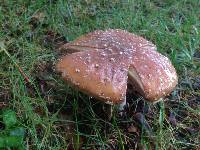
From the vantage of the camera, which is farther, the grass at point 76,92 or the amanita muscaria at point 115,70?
the grass at point 76,92

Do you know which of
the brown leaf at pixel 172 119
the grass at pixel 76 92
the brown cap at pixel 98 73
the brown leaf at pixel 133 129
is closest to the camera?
the brown cap at pixel 98 73

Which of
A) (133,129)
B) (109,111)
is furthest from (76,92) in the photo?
(133,129)

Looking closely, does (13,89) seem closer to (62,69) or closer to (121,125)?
(62,69)

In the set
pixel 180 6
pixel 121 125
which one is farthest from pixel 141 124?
pixel 180 6

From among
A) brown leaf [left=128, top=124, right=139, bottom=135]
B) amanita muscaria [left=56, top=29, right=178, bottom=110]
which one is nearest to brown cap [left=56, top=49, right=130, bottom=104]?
amanita muscaria [left=56, top=29, right=178, bottom=110]

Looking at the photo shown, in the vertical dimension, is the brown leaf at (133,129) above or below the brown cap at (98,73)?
below

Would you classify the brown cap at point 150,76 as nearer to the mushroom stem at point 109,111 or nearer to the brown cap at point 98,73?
the brown cap at point 98,73

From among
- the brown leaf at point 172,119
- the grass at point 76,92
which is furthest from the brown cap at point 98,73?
the brown leaf at point 172,119
